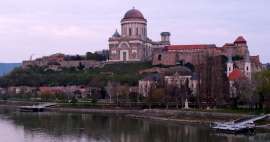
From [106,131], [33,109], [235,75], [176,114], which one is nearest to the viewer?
[106,131]

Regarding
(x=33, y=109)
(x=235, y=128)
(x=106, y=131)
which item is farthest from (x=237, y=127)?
(x=33, y=109)

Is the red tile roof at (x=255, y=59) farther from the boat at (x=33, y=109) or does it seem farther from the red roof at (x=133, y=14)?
the boat at (x=33, y=109)

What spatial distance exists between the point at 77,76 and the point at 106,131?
4448 cm

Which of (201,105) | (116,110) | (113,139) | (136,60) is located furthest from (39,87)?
(113,139)

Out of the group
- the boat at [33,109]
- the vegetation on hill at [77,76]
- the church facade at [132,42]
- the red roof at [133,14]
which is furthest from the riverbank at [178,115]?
the red roof at [133,14]

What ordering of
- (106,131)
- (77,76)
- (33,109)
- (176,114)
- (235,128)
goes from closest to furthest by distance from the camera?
1. (235,128)
2. (106,131)
3. (176,114)
4. (33,109)
5. (77,76)

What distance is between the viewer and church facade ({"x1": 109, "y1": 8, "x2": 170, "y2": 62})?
299 ft

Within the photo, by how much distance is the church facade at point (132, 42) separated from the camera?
9106 cm

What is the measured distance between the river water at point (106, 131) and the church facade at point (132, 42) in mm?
37853

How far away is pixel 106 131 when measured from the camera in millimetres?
43219

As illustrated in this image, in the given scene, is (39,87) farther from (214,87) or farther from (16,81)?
(214,87)

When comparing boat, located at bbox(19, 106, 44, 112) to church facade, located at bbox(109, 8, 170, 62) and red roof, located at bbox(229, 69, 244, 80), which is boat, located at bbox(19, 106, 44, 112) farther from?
church facade, located at bbox(109, 8, 170, 62)

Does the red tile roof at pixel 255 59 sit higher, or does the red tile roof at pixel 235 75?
the red tile roof at pixel 255 59

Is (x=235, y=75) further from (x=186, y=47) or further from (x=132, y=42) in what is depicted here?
(x=132, y=42)
